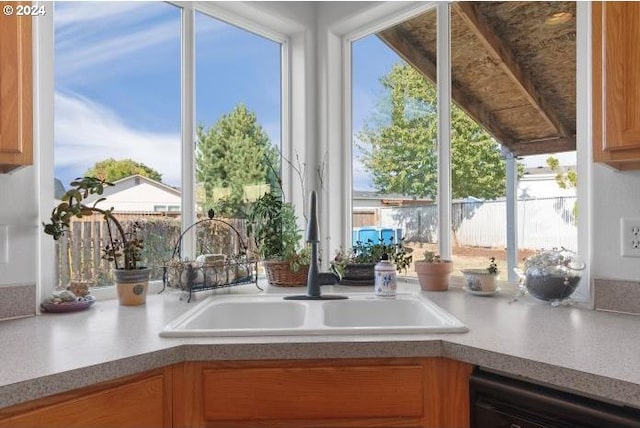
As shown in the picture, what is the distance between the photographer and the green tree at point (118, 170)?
174 centimetres

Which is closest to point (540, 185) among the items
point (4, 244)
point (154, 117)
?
point (154, 117)

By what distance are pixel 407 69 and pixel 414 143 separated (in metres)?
0.39

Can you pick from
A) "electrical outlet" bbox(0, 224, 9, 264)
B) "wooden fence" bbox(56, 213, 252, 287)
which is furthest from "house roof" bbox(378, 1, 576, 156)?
"electrical outlet" bbox(0, 224, 9, 264)

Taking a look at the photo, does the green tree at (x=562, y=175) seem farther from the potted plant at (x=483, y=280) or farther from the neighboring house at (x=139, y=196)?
the neighboring house at (x=139, y=196)

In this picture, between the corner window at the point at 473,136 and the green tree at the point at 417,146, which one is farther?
the green tree at the point at 417,146

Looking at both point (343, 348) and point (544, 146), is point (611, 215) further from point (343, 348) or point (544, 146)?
point (343, 348)

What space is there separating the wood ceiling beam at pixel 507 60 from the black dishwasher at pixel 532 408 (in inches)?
44.3

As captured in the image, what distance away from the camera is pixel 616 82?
1.19 meters

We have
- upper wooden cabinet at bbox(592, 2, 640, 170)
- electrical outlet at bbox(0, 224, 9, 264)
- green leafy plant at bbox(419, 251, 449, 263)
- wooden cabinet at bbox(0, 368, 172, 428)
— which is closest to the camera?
wooden cabinet at bbox(0, 368, 172, 428)

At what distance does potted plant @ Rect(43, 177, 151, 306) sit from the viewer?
57.4 inches

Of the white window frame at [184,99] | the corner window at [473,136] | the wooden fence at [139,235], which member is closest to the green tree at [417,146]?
the corner window at [473,136]

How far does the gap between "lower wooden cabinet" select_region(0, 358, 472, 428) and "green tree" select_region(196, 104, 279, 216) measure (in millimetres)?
1171

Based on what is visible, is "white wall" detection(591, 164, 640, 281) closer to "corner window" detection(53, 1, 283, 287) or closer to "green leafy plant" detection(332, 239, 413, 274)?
"green leafy plant" detection(332, 239, 413, 274)

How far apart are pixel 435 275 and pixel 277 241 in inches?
30.7
